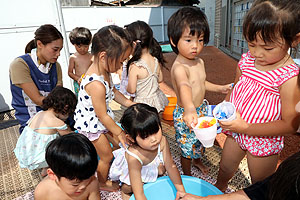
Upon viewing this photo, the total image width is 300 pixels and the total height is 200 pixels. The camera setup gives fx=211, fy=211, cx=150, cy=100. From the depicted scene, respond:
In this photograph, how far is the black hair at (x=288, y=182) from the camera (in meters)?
0.53

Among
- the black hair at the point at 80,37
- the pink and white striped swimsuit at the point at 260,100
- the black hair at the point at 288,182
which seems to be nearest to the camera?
the black hair at the point at 288,182

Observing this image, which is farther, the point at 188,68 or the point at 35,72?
the point at 35,72

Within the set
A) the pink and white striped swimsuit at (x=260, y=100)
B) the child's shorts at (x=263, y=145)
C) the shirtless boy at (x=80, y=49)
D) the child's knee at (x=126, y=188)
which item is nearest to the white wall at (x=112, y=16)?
the shirtless boy at (x=80, y=49)

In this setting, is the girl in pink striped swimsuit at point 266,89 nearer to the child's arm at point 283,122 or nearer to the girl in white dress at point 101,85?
the child's arm at point 283,122

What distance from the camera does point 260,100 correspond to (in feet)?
3.53

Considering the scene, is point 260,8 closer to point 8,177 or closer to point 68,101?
point 68,101

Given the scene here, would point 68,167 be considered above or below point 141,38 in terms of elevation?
below

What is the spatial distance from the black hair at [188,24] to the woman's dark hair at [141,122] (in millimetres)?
570

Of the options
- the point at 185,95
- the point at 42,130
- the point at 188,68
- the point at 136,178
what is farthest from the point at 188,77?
the point at 42,130

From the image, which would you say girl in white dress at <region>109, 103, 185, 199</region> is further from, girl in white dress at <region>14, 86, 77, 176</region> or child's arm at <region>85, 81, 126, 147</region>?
girl in white dress at <region>14, 86, 77, 176</region>

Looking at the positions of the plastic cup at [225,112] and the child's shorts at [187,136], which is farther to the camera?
the child's shorts at [187,136]

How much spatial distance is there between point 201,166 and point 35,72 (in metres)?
1.82

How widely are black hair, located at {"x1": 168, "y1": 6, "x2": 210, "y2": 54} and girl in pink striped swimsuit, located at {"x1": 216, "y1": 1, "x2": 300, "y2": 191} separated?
360 mm

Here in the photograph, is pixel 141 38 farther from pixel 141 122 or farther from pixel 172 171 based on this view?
pixel 172 171
